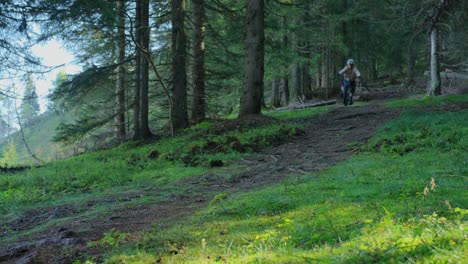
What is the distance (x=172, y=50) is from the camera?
52.5 feet

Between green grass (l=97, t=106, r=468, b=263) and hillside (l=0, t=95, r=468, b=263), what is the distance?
1cm

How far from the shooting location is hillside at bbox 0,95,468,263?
2826mm

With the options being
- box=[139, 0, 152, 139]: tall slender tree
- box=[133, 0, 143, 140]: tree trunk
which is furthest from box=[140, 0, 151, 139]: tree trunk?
box=[133, 0, 143, 140]: tree trunk

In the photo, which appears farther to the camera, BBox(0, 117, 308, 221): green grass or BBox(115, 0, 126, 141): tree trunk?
BBox(115, 0, 126, 141): tree trunk

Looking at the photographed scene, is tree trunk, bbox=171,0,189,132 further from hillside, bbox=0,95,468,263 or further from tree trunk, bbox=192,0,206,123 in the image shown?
hillside, bbox=0,95,468,263

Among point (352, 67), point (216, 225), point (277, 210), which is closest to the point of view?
point (216, 225)

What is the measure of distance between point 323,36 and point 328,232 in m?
22.0

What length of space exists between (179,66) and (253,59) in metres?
3.35

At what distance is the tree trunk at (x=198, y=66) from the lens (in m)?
17.1

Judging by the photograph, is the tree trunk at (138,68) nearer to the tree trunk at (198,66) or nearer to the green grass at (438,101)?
the tree trunk at (198,66)

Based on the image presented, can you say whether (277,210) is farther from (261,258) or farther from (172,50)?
(172,50)

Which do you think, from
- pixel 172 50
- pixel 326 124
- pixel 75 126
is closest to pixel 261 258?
pixel 326 124

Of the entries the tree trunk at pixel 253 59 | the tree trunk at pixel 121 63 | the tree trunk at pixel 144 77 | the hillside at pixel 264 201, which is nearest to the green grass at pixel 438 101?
the hillside at pixel 264 201

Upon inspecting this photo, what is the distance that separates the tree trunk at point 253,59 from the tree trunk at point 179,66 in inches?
109
